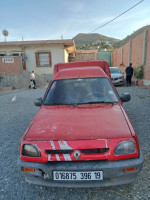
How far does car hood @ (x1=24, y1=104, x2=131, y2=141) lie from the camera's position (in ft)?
5.92

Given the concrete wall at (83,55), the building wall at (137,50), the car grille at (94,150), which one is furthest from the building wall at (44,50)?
the car grille at (94,150)

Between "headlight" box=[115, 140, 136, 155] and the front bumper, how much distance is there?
0.10 meters

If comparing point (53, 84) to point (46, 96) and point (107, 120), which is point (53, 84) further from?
point (107, 120)

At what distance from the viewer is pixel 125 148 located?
1.75 meters

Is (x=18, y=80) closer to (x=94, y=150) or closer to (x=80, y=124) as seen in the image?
(x=80, y=124)

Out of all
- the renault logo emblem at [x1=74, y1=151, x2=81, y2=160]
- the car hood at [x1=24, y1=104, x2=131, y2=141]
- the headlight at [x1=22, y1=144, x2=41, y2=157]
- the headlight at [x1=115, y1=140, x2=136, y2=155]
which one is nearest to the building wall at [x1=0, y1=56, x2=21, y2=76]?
the car hood at [x1=24, y1=104, x2=131, y2=141]

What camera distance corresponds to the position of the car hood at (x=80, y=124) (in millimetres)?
1805

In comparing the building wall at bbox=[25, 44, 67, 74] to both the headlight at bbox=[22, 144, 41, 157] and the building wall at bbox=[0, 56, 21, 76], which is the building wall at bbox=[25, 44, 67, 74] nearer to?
the building wall at bbox=[0, 56, 21, 76]

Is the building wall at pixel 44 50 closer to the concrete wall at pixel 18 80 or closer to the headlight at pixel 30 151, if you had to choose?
the concrete wall at pixel 18 80

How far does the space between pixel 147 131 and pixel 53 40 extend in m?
12.6

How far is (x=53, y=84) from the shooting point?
316cm

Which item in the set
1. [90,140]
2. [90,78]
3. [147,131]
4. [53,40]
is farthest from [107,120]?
[53,40]

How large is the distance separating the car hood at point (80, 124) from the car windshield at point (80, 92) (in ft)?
0.60

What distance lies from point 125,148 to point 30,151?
117 centimetres
